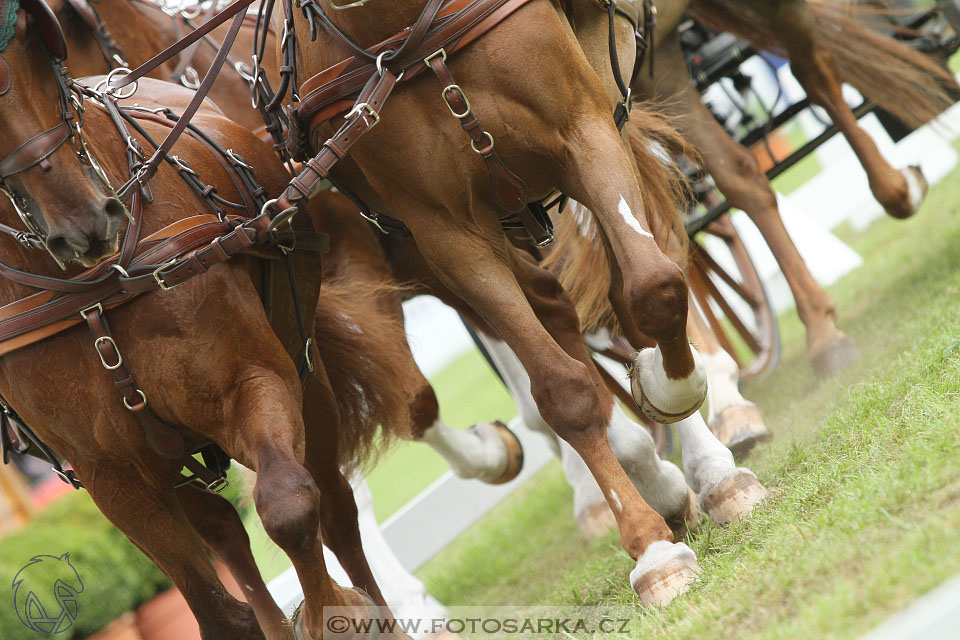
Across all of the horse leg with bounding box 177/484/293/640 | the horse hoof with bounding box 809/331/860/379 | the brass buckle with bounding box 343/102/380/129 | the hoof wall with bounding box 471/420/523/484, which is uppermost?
the brass buckle with bounding box 343/102/380/129

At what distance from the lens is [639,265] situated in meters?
2.71

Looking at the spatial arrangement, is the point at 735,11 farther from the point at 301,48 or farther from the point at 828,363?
the point at 301,48

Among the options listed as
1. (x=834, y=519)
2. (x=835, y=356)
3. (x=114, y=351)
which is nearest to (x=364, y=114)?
(x=114, y=351)

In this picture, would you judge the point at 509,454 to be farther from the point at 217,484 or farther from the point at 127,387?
the point at 127,387

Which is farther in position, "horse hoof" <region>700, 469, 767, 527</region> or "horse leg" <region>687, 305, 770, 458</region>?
"horse leg" <region>687, 305, 770, 458</region>

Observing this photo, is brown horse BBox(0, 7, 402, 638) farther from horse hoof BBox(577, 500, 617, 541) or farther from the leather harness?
horse hoof BBox(577, 500, 617, 541)

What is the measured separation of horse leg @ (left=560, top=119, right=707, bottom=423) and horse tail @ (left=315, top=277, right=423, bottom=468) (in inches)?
51.1

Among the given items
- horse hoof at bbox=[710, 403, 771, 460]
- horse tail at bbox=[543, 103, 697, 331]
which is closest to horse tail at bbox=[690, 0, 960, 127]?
horse tail at bbox=[543, 103, 697, 331]

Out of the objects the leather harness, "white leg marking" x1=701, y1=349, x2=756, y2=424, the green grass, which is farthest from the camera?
"white leg marking" x1=701, y1=349, x2=756, y2=424

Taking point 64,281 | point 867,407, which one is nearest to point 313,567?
point 64,281

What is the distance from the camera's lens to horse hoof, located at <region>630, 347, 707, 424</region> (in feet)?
9.60

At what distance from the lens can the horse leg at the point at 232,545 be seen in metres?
3.45

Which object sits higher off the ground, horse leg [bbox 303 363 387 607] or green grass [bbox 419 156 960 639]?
horse leg [bbox 303 363 387 607]

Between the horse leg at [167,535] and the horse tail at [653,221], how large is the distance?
5.50 ft
